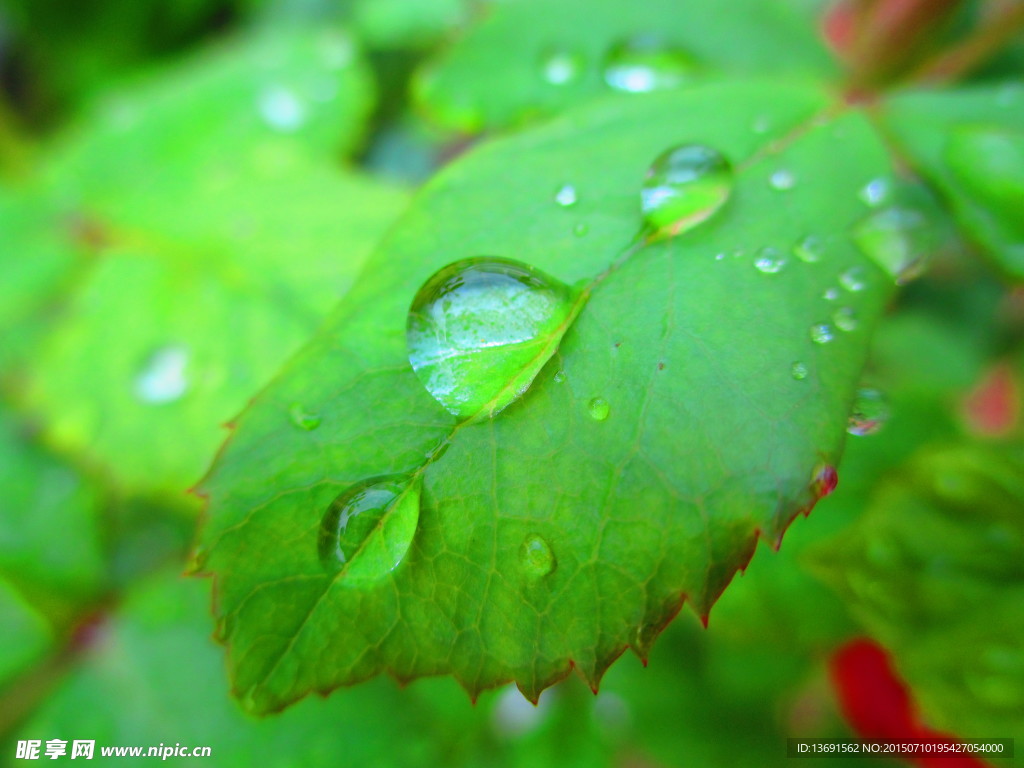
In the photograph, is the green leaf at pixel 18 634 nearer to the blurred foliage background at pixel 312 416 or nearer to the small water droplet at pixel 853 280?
the blurred foliage background at pixel 312 416

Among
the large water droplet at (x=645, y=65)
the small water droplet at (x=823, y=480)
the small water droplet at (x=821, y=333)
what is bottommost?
the small water droplet at (x=823, y=480)

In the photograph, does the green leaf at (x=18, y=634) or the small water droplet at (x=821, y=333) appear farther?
the green leaf at (x=18, y=634)

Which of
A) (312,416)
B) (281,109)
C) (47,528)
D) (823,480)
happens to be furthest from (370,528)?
(281,109)

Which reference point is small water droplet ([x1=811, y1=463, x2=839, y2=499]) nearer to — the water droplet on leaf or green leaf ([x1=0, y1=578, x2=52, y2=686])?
the water droplet on leaf

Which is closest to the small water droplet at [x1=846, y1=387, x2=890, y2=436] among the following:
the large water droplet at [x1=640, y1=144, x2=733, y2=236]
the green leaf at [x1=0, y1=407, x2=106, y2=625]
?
the large water droplet at [x1=640, y1=144, x2=733, y2=236]

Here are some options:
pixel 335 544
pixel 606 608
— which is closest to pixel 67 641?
pixel 335 544

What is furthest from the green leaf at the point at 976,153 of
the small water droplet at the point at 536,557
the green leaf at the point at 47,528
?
the green leaf at the point at 47,528

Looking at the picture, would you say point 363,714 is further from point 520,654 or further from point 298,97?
point 298,97
